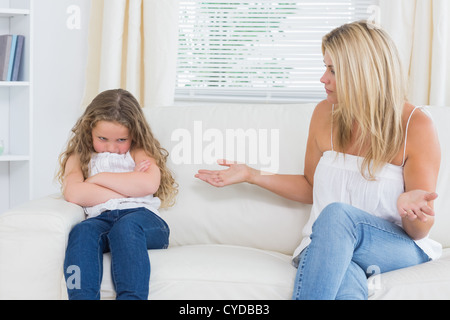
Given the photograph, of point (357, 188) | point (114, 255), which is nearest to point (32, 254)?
point (114, 255)

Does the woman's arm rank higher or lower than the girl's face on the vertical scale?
lower

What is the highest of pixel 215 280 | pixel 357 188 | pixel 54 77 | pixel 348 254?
pixel 54 77

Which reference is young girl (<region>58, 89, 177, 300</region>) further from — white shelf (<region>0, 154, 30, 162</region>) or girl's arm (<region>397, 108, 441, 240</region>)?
white shelf (<region>0, 154, 30, 162</region>)

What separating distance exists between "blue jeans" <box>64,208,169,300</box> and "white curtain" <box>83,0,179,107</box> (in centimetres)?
108

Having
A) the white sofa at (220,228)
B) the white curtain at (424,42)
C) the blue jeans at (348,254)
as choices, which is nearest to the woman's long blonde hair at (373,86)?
the blue jeans at (348,254)

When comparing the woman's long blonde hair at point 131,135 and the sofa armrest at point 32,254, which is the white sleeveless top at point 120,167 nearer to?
the woman's long blonde hair at point 131,135

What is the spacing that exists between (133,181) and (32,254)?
1.28ft

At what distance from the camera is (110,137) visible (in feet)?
6.02

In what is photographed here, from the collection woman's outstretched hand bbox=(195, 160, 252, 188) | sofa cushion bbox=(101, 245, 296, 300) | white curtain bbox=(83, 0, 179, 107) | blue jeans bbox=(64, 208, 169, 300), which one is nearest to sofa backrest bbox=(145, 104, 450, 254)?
woman's outstretched hand bbox=(195, 160, 252, 188)

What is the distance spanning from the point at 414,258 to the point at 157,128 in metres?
0.94

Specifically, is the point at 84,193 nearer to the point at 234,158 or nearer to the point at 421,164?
the point at 234,158

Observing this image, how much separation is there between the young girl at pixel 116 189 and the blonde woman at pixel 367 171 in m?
0.43

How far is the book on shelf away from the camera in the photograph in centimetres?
265
